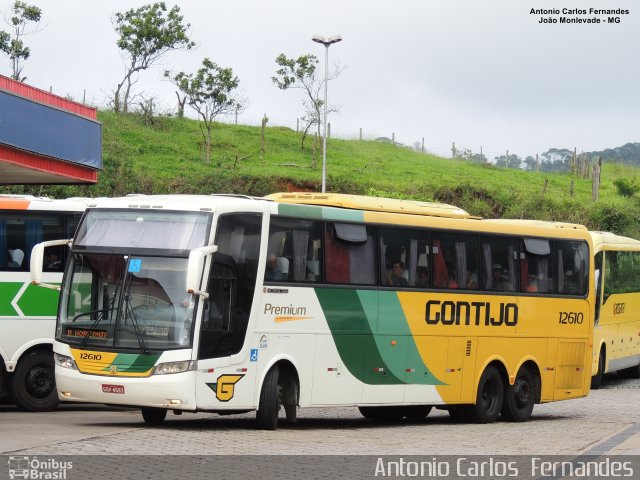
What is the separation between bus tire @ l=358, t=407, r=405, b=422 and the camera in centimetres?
2053

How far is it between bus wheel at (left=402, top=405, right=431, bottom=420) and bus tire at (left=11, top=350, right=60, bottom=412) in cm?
593

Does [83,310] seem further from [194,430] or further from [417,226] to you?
[417,226]

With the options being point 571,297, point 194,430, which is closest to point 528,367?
point 571,297

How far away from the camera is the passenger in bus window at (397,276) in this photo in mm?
18188

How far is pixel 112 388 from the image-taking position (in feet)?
49.0

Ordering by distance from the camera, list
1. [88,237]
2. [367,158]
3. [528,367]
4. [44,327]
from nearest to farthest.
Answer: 1. [88,237]
2. [44,327]
3. [528,367]
4. [367,158]

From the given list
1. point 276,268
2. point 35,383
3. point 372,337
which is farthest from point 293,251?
point 35,383

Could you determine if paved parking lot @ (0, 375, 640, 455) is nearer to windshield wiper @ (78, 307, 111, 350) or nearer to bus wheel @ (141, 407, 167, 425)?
bus wheel @ (141, 407, 167, 425)

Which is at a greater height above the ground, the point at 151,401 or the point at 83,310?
the point at 83,310

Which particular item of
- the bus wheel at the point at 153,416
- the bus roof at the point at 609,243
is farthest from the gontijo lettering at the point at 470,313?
the bus roof at the point at 609,243

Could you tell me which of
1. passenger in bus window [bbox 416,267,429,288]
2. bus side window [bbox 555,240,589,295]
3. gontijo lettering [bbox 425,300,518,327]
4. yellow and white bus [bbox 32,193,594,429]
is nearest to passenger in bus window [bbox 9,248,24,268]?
yellow and white bus [bbox 32,193,594,429]

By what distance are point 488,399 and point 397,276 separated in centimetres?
343

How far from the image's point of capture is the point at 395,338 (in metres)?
18.2

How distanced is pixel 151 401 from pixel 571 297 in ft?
32.4
